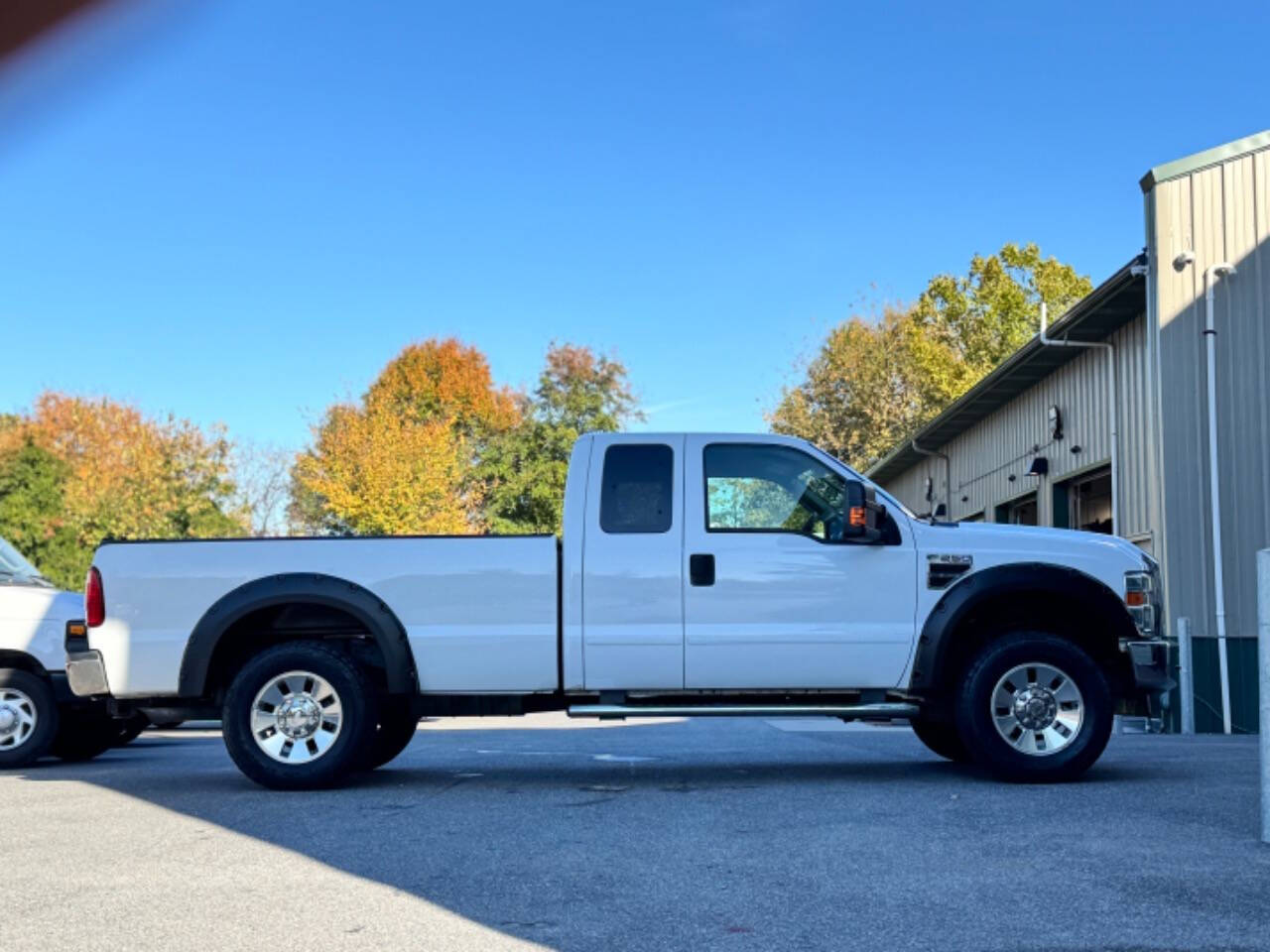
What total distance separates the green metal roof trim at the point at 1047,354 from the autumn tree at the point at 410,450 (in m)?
23.4

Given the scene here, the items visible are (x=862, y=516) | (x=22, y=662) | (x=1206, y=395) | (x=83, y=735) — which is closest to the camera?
(x=862, y=516)

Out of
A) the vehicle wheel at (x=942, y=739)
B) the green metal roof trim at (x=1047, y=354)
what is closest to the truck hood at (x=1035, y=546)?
the vehicle wheel at (x=942, y=739)

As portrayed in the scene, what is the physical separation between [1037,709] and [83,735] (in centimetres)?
814

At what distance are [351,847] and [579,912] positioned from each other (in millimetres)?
1829

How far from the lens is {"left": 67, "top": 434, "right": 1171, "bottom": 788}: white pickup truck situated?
8617mm

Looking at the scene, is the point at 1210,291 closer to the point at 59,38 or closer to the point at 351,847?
the point at 351,847

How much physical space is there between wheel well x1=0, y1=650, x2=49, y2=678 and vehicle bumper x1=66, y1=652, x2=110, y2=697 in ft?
9.73

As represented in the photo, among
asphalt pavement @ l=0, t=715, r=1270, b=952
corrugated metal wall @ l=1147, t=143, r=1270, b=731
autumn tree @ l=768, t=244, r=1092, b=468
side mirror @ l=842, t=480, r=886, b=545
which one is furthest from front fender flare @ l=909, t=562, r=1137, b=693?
autumn tree @ l=768, t=244, r=1092, b=468

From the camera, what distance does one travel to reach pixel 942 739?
33.3 feet

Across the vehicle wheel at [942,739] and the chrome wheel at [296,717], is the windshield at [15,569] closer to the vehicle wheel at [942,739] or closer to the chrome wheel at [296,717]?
the chrome wheel at [296,717]

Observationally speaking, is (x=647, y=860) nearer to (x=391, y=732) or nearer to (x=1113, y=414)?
(x=391, y=732)

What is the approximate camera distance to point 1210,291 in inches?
584

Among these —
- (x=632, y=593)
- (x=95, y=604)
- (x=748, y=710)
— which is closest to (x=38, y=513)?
(x=95, y=604)

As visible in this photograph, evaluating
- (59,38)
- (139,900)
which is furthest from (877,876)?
(59,38)
